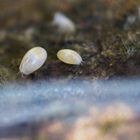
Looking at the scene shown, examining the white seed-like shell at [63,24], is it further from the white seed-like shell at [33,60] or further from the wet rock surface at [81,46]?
the white seed-like shell at [33,60]

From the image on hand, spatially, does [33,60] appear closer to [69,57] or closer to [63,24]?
[69,57]

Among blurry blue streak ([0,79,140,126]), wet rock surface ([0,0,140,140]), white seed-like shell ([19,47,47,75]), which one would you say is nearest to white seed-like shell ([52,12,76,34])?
wet rock surface ([0,0,140,140])

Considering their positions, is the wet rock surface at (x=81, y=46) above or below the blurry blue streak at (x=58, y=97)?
above

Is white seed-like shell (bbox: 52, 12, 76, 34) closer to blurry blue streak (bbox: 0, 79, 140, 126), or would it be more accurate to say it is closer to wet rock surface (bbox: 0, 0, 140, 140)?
wet rock surface (bbox: 0, 0, 140, 140)

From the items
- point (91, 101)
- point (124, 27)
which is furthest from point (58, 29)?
point (91, 101)

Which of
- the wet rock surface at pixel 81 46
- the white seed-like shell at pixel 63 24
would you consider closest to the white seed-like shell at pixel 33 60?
the wet rock surface at pixel 81 46
